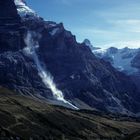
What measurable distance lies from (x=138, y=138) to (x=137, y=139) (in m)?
1.85

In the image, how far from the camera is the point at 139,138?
16800cm

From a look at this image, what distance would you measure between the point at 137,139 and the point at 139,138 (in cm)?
165

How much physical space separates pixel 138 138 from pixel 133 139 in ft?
8.78

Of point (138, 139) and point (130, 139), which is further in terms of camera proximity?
point (130, 139)

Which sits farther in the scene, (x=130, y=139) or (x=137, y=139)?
(x=130, y=139)

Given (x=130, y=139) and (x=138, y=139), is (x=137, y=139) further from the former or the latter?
(x=130, y=139)

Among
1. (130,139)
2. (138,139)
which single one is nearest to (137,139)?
(138,139)

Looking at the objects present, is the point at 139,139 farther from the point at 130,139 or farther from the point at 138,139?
the point at 130,139

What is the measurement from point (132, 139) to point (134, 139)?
405 centimetres

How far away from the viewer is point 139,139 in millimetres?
166375

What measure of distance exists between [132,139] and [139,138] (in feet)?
17.1

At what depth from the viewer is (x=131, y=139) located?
17500 centimetres

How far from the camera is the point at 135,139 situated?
168 meters

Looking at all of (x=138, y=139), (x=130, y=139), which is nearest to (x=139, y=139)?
(x=138, y=139)
